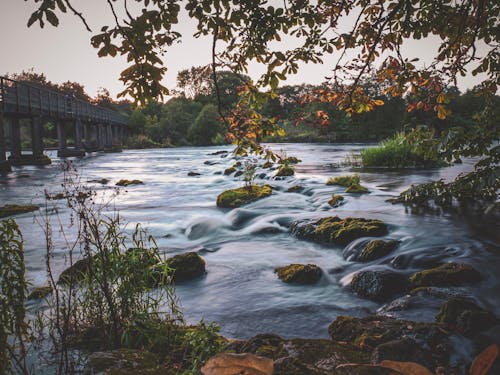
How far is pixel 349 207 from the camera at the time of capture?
34.2 feet

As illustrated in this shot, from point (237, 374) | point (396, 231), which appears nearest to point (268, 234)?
point (396, 231)

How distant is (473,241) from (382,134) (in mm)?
57465

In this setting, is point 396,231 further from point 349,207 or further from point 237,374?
point 237,374

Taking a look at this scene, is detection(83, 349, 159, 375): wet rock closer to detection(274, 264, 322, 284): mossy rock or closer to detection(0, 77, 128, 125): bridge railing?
detection(274, 264, 322, 284): mossy rock

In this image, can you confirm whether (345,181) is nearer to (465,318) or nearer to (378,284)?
(378,284)

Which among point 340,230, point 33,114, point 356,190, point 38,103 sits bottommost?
point 340,230

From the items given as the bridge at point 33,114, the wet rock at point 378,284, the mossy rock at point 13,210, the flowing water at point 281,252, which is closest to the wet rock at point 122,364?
the flowing water at point 281,252

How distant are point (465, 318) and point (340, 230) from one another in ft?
12.6

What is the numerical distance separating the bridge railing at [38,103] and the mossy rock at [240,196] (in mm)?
16432

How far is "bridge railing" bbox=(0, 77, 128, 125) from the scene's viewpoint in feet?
73.0

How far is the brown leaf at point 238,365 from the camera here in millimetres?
845

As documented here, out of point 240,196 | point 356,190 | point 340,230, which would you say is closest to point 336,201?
point 356,190

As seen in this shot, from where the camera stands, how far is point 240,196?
12.2m

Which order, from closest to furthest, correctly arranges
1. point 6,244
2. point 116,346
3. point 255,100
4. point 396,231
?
point 6,244
point 255,100
point 116,346
point 396,231
